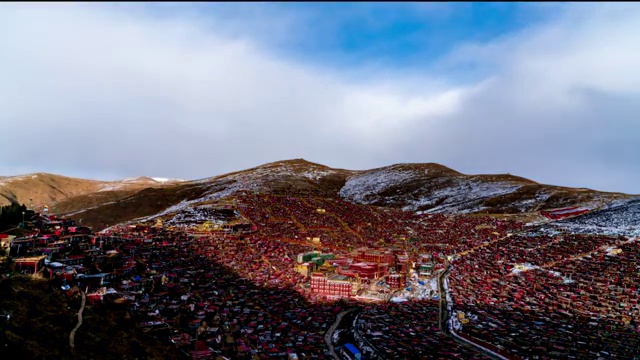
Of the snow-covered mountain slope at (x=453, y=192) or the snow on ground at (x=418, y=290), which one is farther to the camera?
the snow-covered mountain slope at (x=453, y=192)

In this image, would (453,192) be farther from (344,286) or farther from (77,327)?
(77,327)

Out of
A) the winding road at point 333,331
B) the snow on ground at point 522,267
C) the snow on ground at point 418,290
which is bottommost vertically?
the winding road at point 333,331

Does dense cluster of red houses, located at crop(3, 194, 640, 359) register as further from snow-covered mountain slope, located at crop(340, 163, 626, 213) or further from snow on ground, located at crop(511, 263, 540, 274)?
snow-covered mountain slope, located at crop(340, 163, 626, 213)

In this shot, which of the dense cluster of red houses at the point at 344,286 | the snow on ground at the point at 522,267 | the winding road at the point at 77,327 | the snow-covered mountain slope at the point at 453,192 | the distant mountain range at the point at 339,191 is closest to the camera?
the winding road at the point at 77,327

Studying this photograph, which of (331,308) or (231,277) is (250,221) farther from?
(331,308)

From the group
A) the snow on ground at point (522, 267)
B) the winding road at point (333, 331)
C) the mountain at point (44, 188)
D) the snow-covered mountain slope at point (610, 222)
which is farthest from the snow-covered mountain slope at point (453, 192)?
the mountain at point (44, 188)

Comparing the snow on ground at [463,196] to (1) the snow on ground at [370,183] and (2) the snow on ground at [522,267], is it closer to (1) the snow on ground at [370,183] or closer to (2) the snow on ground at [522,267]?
(1) the snow on ground at [370,183]

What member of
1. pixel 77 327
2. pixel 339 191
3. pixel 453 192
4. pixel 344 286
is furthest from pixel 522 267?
pixel 339 191
